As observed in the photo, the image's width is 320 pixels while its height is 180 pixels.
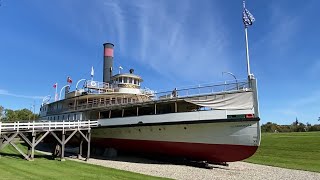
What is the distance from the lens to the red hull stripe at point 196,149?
18.5 meters

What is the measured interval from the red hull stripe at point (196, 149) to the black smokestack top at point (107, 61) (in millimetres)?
13497

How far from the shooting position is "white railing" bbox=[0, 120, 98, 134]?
2112cm

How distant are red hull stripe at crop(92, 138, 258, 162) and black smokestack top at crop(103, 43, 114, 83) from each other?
13.5 metres

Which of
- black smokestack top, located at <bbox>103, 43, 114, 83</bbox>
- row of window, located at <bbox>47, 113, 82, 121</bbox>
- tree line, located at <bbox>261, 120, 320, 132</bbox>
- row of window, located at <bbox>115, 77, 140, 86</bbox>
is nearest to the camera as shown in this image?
row of window, located at <bbox>47, 113, 82, 121</bbox>

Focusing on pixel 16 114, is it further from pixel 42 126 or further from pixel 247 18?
pixel 247 18

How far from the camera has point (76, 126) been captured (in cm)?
2447

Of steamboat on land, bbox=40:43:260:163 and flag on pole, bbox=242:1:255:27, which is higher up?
flag on pole, bbox=242:1:255:27

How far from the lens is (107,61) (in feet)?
120

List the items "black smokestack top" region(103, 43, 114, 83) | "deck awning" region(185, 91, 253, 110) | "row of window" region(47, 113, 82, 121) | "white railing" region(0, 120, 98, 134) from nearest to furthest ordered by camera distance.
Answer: "deck awning" region(185, 91, 253, 110) < "white railing" region(0, 120, 98, 134) < "row of window" region(47, 113, 82, 121) < "black smokestack top" region(103, 43, 114, 83)

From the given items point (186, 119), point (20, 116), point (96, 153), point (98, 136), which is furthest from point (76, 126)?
point (20, 116)

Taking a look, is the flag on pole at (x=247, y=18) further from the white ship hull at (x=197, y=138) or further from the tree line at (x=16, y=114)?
the tree line at (x=16, y=114)

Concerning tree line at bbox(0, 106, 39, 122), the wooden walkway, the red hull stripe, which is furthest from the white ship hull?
tree line at bbox(0, 106, 39, 122)

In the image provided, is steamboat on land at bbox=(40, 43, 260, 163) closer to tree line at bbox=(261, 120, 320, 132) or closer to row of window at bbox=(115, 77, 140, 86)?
row of window at bbox=(115, 77, 140, 86)

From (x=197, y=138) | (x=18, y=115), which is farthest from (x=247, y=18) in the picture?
(x=18, y=115)
